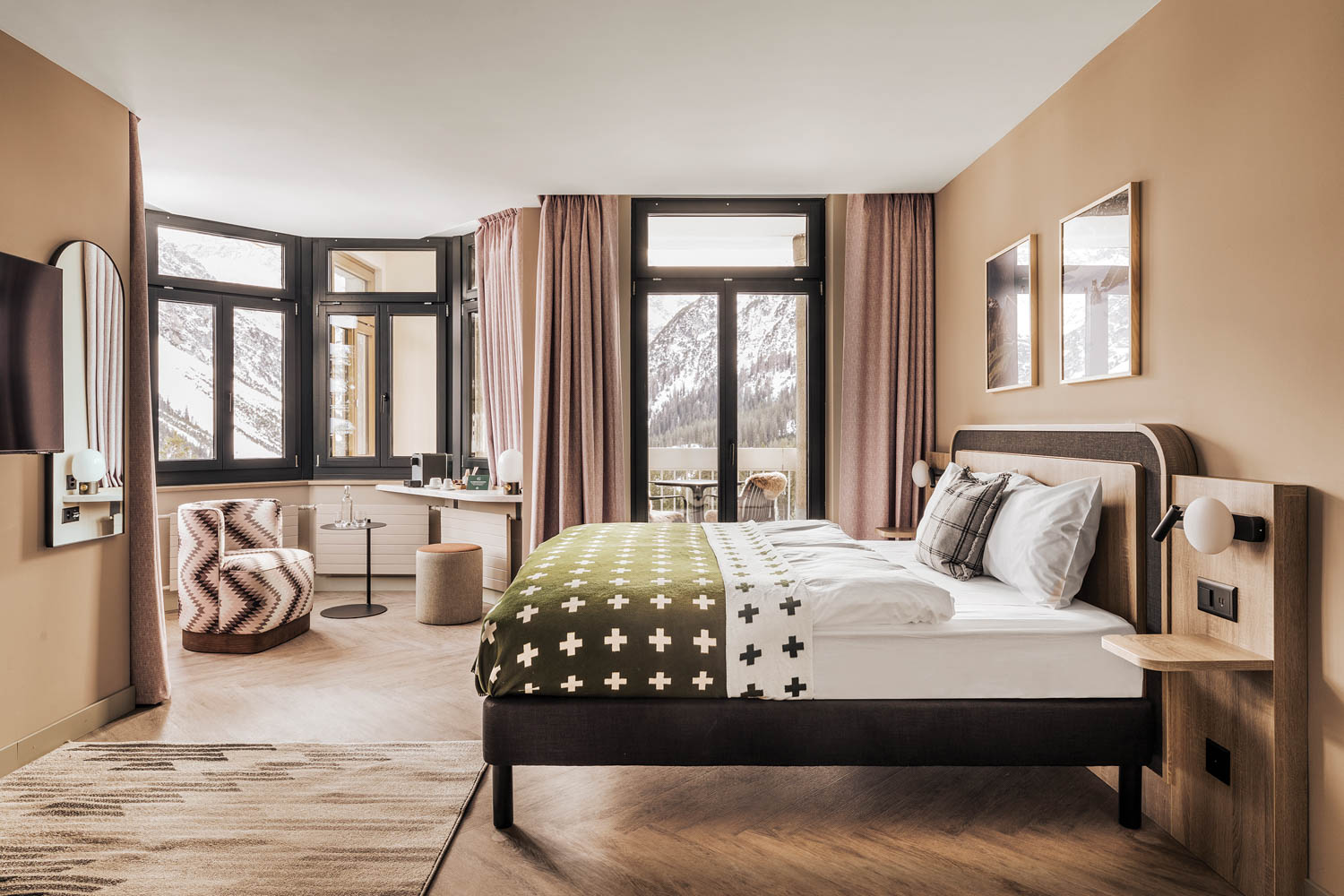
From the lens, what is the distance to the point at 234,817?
2.30m

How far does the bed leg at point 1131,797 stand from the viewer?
227 cm

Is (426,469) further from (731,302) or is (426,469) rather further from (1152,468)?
(1152,468)

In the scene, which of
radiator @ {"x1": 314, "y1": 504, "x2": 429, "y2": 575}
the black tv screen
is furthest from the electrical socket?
radiator @ {"x1": 314, "y1": 504, "x2": 429, "y2": 575}

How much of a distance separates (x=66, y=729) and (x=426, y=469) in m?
2.57

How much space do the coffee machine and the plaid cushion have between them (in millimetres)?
3412

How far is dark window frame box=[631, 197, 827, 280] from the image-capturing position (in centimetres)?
470

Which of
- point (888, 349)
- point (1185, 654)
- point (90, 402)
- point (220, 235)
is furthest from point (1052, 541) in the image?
point (220, 235)

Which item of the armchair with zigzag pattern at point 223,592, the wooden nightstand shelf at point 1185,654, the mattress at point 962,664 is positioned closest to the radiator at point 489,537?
the armchair with zigzag pattern at point 223,592

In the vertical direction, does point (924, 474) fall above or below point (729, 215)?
below

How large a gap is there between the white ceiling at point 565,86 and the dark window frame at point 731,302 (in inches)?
12.0

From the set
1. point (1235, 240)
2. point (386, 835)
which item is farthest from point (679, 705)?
point (1235, 240)

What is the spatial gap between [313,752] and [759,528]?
6.72 feet

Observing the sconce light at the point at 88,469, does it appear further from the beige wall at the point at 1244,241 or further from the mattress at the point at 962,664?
the beige wall at the point at 1244,241

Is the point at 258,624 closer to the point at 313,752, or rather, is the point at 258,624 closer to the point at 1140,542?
the point at 313,752
